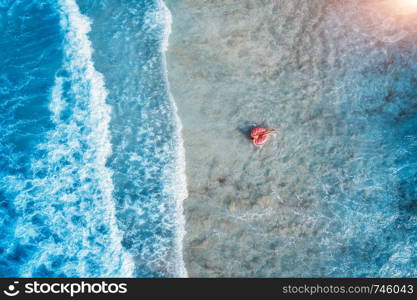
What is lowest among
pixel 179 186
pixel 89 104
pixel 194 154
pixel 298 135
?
pixel 179 186

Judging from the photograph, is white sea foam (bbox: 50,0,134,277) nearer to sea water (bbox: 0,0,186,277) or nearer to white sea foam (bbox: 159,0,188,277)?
sea water (bbox: 0,0,186,277)

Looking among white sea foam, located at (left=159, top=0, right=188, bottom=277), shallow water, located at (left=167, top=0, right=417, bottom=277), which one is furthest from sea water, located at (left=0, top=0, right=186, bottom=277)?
shallow water, located at (left=167, top=0, right=417, bottom=277)

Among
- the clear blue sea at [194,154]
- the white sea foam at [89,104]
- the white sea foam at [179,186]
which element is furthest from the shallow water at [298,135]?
the white sea foam at [89,104]

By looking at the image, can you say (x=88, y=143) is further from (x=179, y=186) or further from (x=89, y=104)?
(x=179, y=186)

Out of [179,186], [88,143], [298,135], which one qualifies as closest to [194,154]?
[179,186]

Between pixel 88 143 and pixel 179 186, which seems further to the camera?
pixel 88 143

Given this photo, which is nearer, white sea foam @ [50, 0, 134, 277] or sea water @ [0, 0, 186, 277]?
sea water @ [0, 0, 186, 277]
